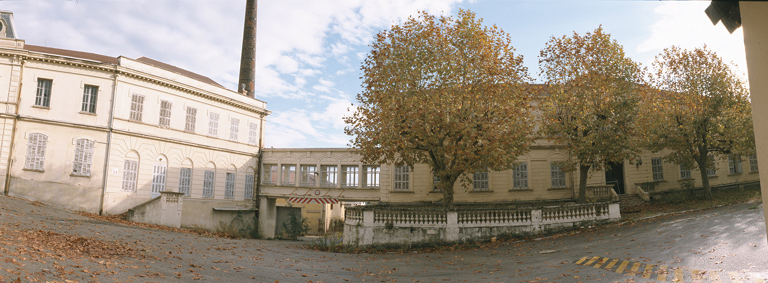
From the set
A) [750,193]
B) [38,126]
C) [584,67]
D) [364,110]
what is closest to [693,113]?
[750,193]

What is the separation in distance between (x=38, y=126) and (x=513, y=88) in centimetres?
2473

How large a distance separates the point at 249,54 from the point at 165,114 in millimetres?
13084

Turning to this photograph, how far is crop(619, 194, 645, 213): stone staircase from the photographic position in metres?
24.4

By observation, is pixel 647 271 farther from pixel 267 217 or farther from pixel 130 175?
pixel 267 217

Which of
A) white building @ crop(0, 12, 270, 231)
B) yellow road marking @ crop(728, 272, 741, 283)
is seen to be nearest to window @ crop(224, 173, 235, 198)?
white building @ crop(0, 12, 270, 231)

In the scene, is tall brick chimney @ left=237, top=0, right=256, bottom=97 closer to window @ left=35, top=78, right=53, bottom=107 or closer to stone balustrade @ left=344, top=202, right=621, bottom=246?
window @ left=35, top=78, right=53, bottom=107

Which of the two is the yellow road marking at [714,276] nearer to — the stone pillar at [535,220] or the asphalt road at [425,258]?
the asphalt road at [425,258]

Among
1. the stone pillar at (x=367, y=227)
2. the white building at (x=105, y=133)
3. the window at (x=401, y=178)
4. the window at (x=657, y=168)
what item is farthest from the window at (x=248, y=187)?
the window at (x=657, y=168)

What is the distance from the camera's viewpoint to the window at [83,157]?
2355cm

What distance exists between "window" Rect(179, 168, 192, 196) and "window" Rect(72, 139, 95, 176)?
516 centimetres

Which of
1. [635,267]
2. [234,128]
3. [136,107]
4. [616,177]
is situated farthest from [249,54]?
→ [635,267]

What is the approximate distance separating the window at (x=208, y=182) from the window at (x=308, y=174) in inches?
247

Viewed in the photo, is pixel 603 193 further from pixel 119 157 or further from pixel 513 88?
pixel 119 157

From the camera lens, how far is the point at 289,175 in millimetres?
32719
